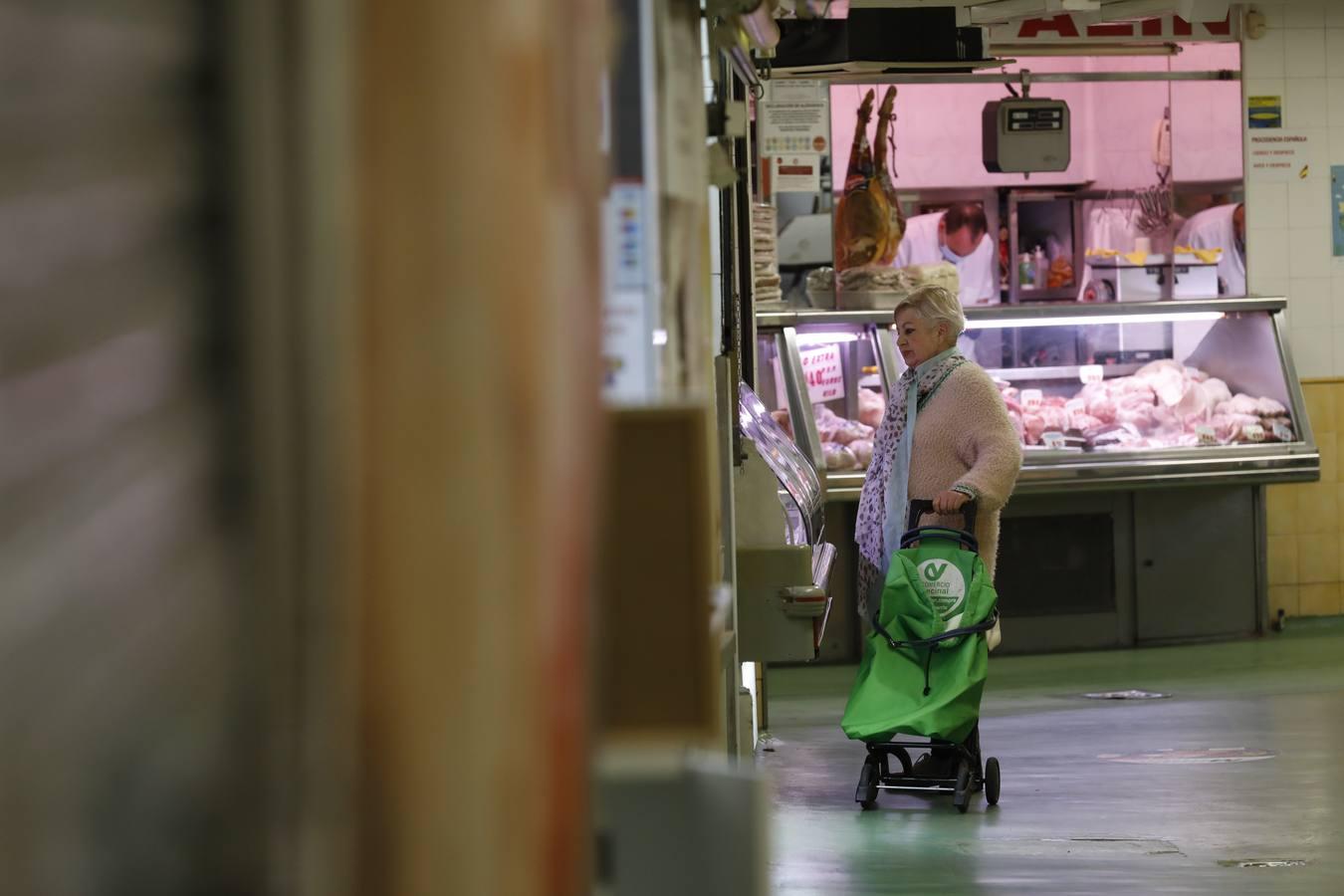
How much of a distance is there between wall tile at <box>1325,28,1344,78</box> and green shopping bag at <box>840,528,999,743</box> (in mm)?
5573

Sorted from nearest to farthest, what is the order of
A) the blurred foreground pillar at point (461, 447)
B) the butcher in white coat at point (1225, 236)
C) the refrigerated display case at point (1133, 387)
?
1. the blurred foreground pillar at point (461, 447)
2. the refrigerated display case at point (1133, 387)
3. the butcher in white coat at point (1225, 236)

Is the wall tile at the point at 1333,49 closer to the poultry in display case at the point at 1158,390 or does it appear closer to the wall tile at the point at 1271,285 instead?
the wall tile at the point at 1271,285

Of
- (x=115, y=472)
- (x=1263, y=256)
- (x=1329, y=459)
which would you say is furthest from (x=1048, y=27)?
(x=115, y=472)

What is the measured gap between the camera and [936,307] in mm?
5863

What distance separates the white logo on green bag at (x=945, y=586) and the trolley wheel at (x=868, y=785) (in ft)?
1.96

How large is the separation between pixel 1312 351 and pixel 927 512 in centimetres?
477

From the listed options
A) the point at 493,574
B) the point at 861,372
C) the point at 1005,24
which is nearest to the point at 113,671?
the point at 493,574

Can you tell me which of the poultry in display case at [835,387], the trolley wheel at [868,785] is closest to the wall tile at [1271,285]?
the poultry in display case at [835,387]

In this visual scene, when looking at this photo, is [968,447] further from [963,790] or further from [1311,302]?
[1311,302]

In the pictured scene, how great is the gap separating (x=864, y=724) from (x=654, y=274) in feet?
14.1

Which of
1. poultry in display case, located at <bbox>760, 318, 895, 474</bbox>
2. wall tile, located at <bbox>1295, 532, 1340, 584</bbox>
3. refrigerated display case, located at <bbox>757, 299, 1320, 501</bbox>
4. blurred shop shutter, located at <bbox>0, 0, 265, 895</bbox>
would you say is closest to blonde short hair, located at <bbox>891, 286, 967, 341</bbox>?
poultry in display case, located at <bbox>760, 318, 895, 474</bbox>

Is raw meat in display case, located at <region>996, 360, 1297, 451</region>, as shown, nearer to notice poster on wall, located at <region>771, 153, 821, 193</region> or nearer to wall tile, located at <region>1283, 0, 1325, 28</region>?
notice poster on wall, located at <region>771, 153, 821, 193</region>

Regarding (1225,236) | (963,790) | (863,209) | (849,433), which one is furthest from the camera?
(1225,236)

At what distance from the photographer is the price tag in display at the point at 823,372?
8398mm
